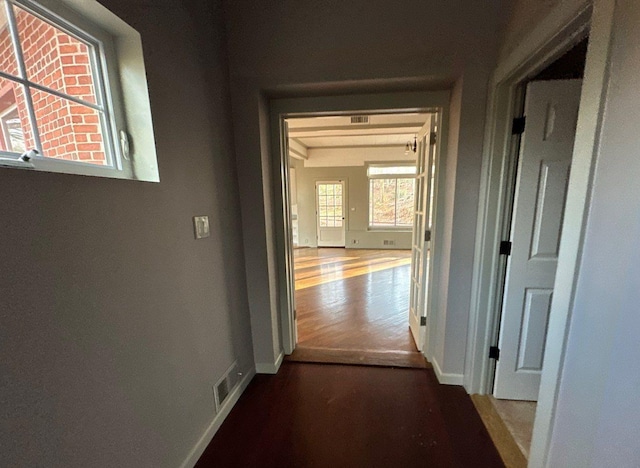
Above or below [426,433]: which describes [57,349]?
above

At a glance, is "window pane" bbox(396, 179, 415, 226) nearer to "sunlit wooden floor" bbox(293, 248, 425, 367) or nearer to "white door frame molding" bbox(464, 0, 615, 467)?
"sunlit wooden floor" bbox(293, 248, 425, 367)

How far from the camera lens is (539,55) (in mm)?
1202

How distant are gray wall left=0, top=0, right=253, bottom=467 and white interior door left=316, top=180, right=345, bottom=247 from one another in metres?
5.70

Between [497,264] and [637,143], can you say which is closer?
[637,143]

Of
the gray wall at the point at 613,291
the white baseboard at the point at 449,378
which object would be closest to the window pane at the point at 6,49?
the gray wall at the point at 613,291

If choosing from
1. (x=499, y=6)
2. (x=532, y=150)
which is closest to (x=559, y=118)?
(x=532, y=150)

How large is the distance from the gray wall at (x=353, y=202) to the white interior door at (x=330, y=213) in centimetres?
Answer: 15

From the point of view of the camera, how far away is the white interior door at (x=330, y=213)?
7.36 m

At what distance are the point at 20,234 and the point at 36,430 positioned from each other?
56cm

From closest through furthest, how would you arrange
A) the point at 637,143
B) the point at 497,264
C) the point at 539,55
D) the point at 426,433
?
the point at 637,143 → the point at 539,55 → the point at 426,433 → the point at 497,264

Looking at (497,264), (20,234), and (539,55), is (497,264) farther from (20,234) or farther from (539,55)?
(20,234)

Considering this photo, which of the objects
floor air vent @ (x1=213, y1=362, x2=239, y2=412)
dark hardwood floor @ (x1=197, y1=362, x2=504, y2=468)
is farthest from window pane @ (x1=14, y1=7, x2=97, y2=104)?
dark hardwood floor @ (x1=197, y1=362, x2=504, y2=468)

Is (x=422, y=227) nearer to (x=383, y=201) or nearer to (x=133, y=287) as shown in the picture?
(x=133, y=287)

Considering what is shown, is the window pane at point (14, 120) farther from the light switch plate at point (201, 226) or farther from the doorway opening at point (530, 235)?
the doorway opening at point (530, 235)
